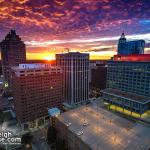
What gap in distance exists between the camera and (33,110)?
93.6 meters

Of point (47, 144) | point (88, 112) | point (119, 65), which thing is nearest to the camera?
point (47, 144)

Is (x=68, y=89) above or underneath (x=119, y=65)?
underneath

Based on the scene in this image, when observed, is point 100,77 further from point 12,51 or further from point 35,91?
point 12,51

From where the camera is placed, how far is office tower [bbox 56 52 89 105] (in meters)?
127

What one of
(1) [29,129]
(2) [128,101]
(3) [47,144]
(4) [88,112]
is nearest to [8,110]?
(1) [29,129]

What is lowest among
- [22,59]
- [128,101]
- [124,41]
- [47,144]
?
[47,144]

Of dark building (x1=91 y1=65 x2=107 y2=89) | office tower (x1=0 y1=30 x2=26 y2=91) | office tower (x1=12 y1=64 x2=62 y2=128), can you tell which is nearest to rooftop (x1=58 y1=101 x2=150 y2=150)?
office tower (x1=12 y1=64 x2=62 y2=128)

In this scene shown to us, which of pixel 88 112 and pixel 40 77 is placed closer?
pixel 88 112

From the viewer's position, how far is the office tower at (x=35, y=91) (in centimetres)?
8719

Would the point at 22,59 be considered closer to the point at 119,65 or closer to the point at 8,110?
the point at 8,110

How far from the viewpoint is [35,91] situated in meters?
93.1

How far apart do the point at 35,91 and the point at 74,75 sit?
4786 cm

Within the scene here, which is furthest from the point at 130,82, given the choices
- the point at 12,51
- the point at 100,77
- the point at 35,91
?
the point at 12,51

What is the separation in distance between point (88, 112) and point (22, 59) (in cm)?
12264
